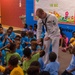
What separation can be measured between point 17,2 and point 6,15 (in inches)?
60.0

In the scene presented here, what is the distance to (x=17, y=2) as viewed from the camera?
978cm

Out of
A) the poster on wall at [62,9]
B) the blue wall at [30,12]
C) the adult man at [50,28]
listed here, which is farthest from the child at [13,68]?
the blue wall at [30,12]

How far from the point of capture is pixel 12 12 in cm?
1033

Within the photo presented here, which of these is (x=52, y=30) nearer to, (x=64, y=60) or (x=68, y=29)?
(x=64, y=60)

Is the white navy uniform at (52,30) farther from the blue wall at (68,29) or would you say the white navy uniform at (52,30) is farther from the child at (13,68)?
the blue wall at (68,29)

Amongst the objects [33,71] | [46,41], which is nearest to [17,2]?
[46,41]

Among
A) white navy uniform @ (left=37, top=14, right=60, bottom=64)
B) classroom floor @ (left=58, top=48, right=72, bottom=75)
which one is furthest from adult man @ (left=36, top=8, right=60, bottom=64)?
classroom floor @ (left=58, top=48, right=72, bottom=75)

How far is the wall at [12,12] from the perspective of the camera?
9758 mm

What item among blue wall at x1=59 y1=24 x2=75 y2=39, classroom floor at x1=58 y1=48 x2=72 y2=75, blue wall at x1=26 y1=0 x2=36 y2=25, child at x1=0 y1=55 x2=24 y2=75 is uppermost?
blue wall at x1=26 y1=0 x2=36 y2=25

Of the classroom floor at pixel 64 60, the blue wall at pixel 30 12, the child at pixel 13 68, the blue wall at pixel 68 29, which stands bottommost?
the classroom floor at pixel 64 60

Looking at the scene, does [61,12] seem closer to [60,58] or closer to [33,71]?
[60,58]

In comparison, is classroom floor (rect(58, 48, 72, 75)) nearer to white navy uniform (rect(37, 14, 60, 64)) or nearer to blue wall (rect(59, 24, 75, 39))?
white navy uniform (rect(37, 14, 60, 64))

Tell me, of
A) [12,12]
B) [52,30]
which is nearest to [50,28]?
[52,30]

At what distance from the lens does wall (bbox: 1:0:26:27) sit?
9.76 meters
